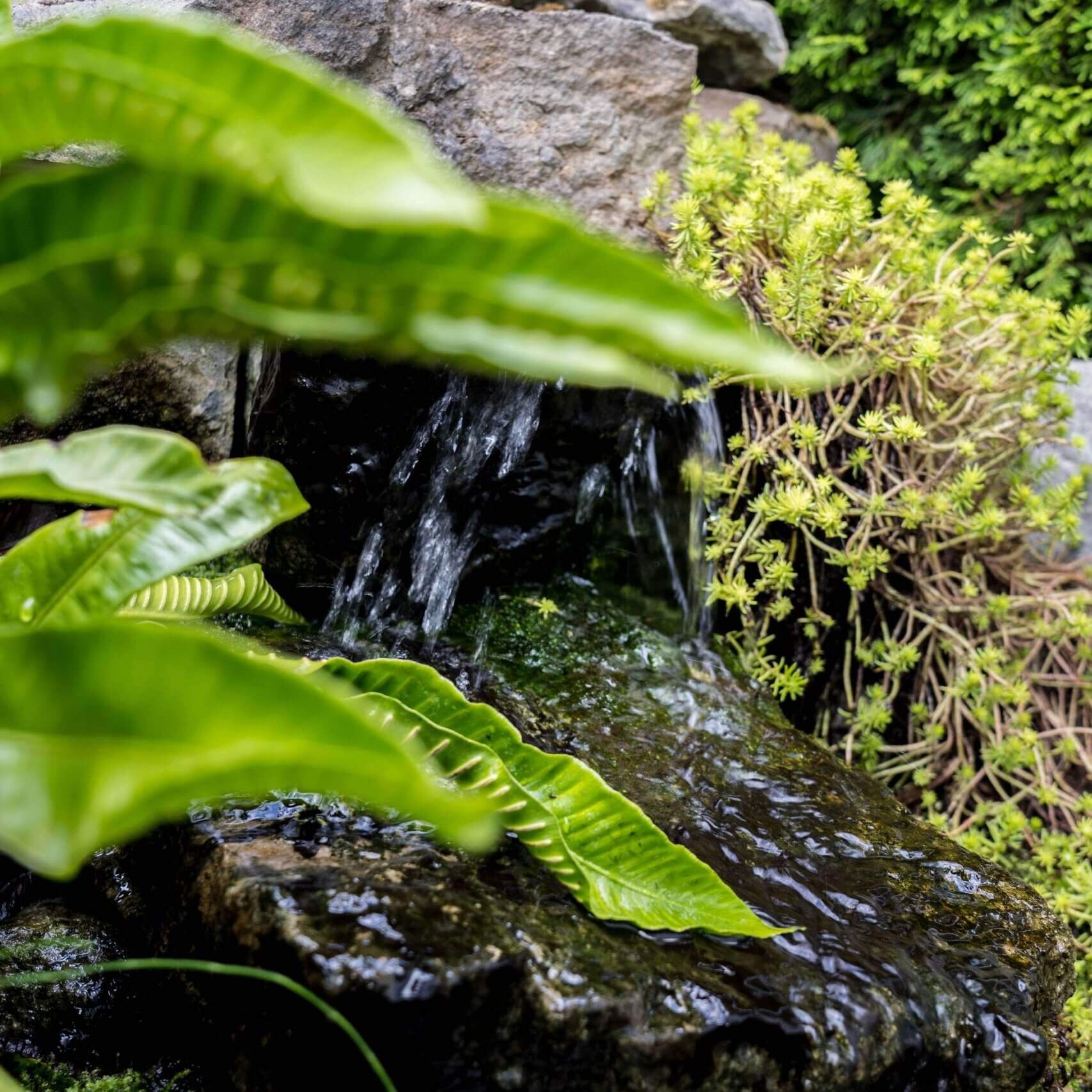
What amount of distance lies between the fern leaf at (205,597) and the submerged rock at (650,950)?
0.42 metres

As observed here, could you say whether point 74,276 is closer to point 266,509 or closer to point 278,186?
point 278,186

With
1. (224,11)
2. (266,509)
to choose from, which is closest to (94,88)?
(266,509)

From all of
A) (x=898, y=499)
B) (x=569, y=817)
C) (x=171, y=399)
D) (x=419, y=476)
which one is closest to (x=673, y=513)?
(x=898, y=499)

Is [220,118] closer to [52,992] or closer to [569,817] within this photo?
[569,817]

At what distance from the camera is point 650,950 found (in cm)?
128

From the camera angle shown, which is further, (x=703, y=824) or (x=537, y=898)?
(x=703, y=824)

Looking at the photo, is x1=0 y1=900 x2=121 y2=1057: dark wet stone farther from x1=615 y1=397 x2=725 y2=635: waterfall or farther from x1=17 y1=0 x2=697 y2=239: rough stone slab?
x1=17 y1=0 x2=697 y2=239: rough stone slab

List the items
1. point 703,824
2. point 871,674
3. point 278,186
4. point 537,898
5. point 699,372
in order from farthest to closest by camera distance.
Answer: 1. point 871,674
2. point 699,372
3. point 703,824
4. point 537,898
5. point 278,186

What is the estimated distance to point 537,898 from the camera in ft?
4.32

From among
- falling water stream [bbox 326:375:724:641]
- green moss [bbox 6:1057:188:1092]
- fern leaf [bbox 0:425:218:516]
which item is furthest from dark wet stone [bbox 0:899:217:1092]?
falling water stream [bbox 326:375:724:641]

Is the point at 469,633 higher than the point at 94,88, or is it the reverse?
the point at 94,88

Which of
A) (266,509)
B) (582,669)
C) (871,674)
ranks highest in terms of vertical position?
(266,509)

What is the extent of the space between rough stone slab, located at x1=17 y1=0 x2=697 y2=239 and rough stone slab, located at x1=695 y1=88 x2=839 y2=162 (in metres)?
0.74

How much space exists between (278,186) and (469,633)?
1886 mm
